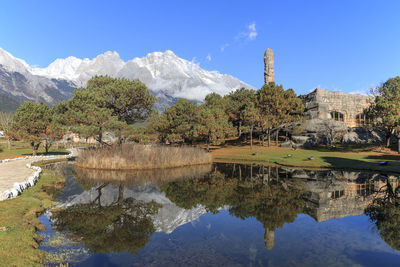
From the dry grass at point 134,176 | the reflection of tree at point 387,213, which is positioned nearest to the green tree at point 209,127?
the dry grass at point 134,176

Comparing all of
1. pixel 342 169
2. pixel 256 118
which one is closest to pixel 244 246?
pixel 342 169

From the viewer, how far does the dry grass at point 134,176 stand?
20245 millimetres

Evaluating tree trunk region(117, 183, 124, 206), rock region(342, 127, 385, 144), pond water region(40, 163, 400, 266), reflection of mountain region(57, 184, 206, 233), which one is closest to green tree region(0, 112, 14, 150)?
tree trunk region(117, 183, 124, 206)

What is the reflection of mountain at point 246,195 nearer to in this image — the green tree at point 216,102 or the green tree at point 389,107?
the green tree at point 389,107

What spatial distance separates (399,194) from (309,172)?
8.88 m

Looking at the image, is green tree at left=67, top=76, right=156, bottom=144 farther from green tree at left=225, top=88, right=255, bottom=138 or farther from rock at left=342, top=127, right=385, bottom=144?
rock at left=342, top=127, right=385, bottom=144

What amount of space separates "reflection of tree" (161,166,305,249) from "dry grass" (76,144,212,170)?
22.6ft

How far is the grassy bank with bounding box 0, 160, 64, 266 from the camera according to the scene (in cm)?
721

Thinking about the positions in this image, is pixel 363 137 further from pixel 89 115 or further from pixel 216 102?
pixel 89 115

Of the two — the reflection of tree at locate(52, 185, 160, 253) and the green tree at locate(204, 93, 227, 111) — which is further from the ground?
the green tree at locate(204, 93, 227, 111)

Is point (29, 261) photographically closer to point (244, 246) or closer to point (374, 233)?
point (244, 246)

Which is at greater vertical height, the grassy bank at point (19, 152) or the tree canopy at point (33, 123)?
the tree canopy at point (33, 123)

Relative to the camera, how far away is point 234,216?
41.1ft

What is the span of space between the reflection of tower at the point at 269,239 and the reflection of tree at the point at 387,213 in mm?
3997
